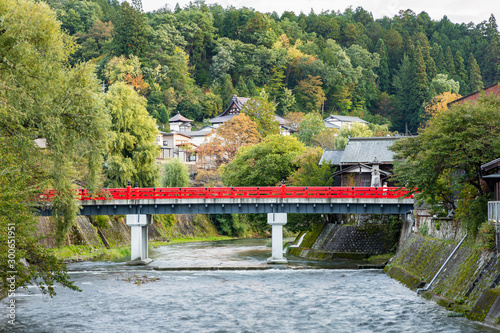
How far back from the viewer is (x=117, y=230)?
5722 centimetres

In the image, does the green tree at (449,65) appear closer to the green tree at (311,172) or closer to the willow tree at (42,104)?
the green tree at (311,172)

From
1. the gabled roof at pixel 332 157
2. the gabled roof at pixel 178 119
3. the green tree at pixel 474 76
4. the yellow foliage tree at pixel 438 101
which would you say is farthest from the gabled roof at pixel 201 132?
the green tree at pixel 474 76

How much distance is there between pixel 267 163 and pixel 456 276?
32917mm

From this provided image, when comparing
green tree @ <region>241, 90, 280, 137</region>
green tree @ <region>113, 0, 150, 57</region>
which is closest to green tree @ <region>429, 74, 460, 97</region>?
green tree @ <region>241, 90, 280, 137</region>

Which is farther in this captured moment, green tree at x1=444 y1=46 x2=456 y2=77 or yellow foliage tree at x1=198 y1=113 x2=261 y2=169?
green tree at x1=444 y1=46 x2=456 y2=77

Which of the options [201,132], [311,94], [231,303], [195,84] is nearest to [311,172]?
[231,303]

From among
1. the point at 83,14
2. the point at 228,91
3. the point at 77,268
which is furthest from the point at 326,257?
the point at 83,14

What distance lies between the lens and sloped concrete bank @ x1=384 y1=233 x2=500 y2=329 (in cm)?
2105

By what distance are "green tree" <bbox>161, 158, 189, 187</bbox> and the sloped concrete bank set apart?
3862cm

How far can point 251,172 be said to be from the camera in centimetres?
5700

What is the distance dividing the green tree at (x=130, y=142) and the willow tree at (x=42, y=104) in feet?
86.6

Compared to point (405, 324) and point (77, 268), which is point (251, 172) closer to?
point (77, 268)

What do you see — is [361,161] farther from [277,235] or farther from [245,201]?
[245,201]

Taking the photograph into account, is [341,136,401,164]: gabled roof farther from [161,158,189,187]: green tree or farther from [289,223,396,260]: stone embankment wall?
[161,158,189,187]: green tree
